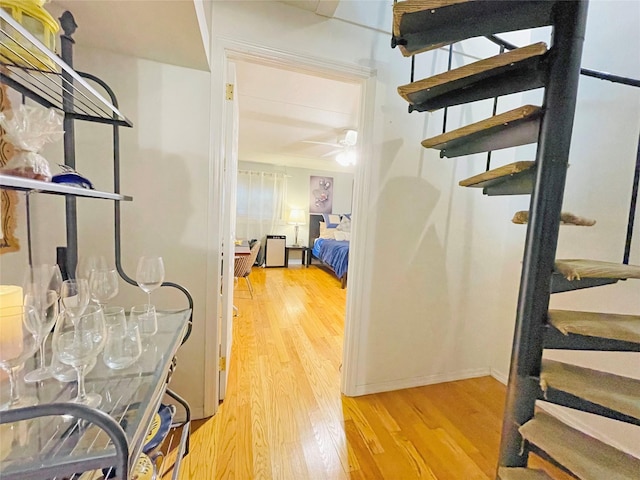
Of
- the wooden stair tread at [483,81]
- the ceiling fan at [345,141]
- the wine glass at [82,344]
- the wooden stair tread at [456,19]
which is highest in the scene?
the ceiling fan at [345,141]

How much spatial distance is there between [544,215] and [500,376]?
1820 mm

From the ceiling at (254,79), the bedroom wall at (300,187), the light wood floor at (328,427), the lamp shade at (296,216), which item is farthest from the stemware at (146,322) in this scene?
the bedroom wall at (300,187)

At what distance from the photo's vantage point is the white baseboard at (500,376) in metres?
2.24

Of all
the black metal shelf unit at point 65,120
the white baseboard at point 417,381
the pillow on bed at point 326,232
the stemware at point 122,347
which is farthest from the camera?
the pillow on bed at point 326,232

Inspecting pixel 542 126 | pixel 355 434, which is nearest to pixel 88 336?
pixel 355 434

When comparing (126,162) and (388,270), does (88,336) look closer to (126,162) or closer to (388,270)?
(126,162)

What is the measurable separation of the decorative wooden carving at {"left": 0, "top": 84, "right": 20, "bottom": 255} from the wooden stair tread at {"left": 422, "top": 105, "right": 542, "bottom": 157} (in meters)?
1.77

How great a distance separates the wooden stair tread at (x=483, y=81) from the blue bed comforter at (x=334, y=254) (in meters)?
3.26

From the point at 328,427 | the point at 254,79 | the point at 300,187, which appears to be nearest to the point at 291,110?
the point at 254,79

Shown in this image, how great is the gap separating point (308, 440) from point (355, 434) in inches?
10.9

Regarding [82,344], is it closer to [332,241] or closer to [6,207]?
[6,207]

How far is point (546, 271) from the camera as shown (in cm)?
106

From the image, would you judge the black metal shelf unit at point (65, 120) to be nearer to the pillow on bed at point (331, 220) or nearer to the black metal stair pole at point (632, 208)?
the black metal stair pole at point (632, 208)

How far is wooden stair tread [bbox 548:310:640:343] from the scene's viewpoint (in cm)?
99
